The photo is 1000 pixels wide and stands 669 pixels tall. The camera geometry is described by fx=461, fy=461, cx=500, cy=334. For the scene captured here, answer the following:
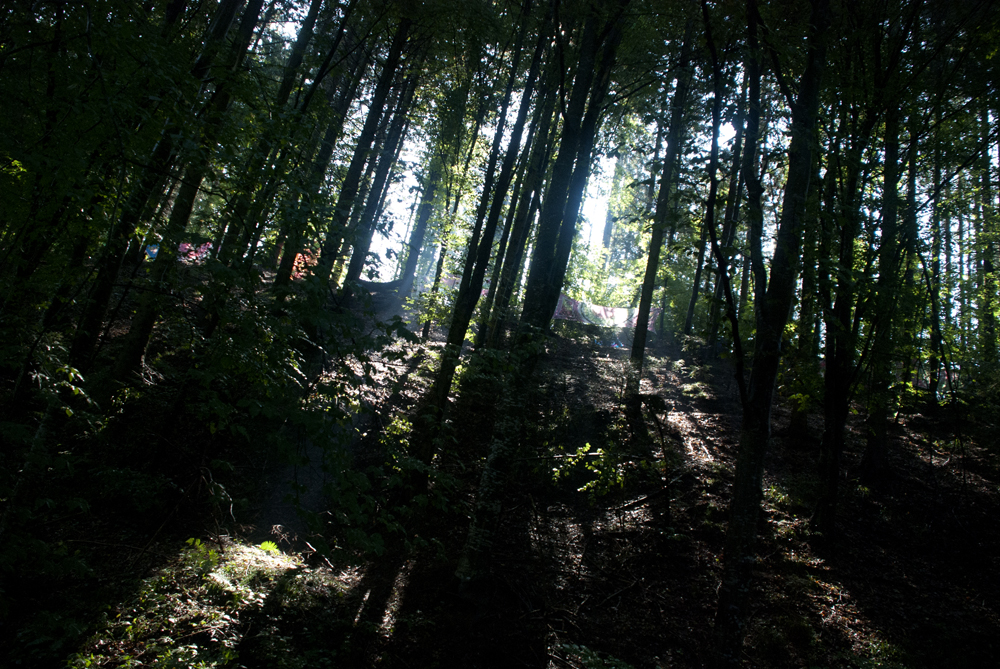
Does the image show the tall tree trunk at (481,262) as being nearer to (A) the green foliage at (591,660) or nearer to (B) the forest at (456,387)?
(B) the forest at (456,387)

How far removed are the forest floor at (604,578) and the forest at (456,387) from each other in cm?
4

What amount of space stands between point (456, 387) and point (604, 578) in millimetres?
3945

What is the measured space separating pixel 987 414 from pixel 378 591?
13192 millimetres

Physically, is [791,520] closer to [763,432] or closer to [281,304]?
[763,432]


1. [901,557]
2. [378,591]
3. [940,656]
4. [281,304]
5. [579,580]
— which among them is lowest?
[378,591]

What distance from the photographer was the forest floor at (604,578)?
14.8 ft

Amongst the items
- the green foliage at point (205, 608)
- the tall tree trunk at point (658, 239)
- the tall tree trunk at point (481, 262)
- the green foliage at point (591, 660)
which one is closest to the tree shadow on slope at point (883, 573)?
the green foliage at point (591, 660)

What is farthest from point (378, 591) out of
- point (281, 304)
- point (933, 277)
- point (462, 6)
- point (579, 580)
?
point (462, 6)

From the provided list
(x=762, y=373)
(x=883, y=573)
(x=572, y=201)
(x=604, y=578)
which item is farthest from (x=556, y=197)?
(x=883, y=573)

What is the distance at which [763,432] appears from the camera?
414 cm

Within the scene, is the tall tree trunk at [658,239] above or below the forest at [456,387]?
above

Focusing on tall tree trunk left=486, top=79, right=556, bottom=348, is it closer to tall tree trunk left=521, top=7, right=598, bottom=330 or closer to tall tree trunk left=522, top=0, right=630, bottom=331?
tall tree trunk left=522, top=0, right=630, bottom=331

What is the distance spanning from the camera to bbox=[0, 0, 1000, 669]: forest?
3.38 m

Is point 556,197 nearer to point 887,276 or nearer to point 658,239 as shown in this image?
point 887,276
